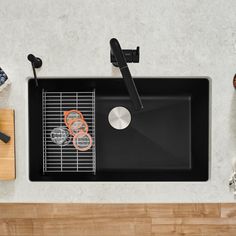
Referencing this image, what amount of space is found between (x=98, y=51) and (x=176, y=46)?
10.9 inches

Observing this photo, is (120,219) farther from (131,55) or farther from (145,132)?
(131,55)

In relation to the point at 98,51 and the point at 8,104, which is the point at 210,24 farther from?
the point at 8,104

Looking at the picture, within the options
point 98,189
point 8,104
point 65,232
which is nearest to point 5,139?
point 8,104

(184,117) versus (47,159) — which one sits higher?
(184,117)

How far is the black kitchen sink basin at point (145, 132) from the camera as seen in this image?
3.94ft

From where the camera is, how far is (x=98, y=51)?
45.5 inches

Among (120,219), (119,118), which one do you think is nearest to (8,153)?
(119,118)

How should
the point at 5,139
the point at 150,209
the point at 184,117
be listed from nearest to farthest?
the point at 5,139 → the point at 184,117 → the point at 150,209

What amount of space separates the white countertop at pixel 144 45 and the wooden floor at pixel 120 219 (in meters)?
0.22

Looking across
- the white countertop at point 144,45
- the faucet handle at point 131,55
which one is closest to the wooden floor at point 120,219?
the white countertop at point 144,45

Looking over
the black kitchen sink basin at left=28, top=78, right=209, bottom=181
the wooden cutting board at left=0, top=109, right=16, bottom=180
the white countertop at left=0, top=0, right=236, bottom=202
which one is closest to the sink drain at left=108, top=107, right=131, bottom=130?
the black kitchen sink basin at left=28, top=78, right=209, bottom=181

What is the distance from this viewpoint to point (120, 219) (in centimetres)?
138

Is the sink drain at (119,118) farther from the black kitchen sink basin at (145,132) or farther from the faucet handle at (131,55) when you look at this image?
the faucet handle at (131,55)

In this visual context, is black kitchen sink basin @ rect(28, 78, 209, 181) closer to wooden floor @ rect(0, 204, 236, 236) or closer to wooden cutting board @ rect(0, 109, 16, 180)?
wooden cutting board @ rect(0, 109, 16, 180)
